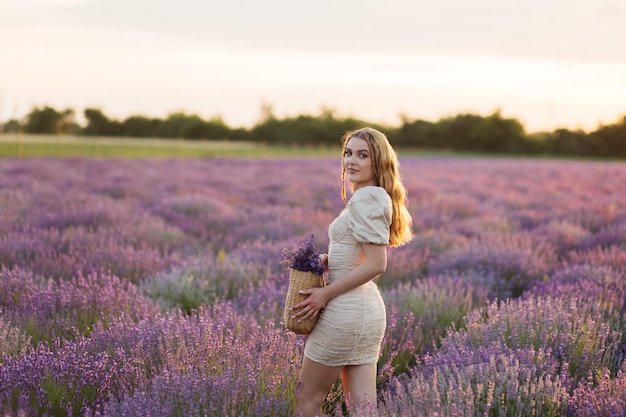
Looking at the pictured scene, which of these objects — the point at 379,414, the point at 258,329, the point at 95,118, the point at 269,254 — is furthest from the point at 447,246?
the point at 95,118

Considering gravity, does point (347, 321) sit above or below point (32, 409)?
above

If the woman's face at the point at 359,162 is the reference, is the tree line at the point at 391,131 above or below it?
above

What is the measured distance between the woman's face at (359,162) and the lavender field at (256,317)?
84 centimetres

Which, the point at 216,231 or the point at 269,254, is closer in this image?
the point at 269,254

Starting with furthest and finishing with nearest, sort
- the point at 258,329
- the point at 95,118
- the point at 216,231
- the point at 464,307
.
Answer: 1. the point at 95,118
2. the point at 216,231
3. the point at 464,307
4. the point at 258,329

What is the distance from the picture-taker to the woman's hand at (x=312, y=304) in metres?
2.38

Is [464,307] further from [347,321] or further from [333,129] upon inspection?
[333,129]

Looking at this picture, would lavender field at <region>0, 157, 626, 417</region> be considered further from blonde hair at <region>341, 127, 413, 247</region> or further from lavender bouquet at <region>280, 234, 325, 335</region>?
blonde hair at <region>341, 127, 413, 247</region>

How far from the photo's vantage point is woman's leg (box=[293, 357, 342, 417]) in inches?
96.4

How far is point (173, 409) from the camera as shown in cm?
223

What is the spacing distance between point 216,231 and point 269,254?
220 cm

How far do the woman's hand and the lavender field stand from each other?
0.30 m

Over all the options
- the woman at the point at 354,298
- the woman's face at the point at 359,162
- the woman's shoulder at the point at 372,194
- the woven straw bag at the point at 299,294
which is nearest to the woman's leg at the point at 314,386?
the woman at the point at 354,298

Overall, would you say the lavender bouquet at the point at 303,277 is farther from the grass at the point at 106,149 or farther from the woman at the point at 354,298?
the grass at the point at 106,149
